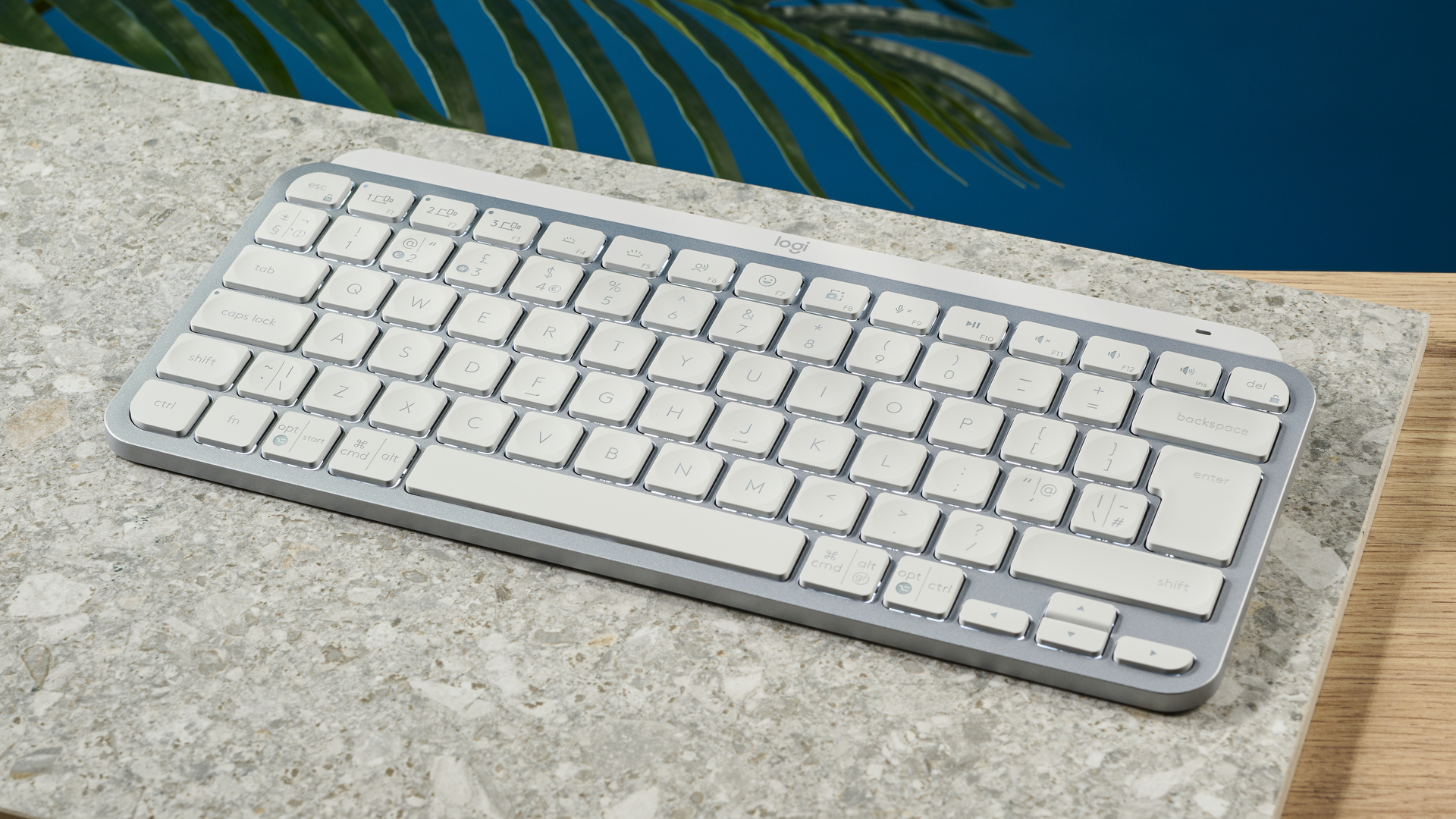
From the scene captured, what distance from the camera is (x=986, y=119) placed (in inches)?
62.4

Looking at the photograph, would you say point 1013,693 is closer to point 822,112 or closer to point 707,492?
point 707,492

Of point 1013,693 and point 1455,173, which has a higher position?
point 1013,693

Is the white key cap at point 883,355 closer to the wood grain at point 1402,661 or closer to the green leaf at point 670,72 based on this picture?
the wood grain at point 1402,661

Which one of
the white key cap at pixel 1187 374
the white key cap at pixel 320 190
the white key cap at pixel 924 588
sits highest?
the white key cap at pixel 320 190

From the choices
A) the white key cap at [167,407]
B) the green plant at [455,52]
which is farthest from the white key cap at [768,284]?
the green plant at [455,52]

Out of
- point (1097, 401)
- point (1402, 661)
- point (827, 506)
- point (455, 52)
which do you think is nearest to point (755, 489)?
point (827, 506)

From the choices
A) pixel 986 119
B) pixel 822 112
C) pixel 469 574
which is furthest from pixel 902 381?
pixel 822 112

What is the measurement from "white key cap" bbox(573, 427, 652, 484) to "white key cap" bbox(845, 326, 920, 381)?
3.4 inches

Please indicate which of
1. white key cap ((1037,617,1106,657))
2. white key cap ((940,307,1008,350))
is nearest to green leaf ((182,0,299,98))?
white key cap ((940,307,1008,350))

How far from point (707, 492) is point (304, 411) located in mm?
154

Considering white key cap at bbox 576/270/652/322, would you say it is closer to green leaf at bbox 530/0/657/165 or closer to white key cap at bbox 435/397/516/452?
white key cap at bbox 435/397/516/452

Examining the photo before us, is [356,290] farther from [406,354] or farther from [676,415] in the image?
[676,415]

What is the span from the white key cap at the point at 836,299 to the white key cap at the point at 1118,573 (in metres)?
0.12

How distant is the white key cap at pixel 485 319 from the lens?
44cm
